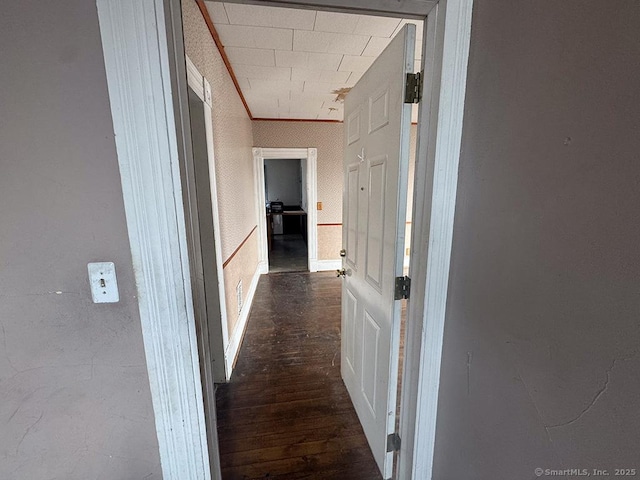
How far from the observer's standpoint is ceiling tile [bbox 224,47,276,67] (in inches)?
82.1

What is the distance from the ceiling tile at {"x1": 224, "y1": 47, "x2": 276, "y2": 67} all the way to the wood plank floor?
2468mm

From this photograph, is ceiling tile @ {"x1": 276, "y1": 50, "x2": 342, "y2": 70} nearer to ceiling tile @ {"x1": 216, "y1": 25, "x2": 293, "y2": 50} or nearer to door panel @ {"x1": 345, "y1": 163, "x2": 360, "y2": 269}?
ceiling tile @ {"x1": 216, "y1": 25, "x2": 293, "y2": 50}

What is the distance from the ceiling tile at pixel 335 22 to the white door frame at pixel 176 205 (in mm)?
995

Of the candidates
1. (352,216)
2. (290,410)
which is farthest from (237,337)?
(352,216)

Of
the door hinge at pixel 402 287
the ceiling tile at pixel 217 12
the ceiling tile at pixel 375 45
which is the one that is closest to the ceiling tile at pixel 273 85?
the ceiling tile at pixel 375 45

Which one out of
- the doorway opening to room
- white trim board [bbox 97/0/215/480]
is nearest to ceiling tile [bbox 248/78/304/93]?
white trim board [bbox 97/0/215/480]

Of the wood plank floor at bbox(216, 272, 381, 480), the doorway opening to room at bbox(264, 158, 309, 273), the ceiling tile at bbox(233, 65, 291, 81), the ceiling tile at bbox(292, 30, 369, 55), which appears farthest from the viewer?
the doorway opening to room at bbox(264, 158, 309, 273)

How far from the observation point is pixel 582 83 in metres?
0.55

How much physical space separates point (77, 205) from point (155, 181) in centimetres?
21

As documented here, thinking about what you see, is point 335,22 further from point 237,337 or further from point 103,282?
point 237,337

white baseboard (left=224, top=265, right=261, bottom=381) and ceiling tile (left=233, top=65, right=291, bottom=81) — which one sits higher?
ceiling tile (left=233, top=65, right=291, bottom=81)

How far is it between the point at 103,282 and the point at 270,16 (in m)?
1.76

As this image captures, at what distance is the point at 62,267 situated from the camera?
2.45ft

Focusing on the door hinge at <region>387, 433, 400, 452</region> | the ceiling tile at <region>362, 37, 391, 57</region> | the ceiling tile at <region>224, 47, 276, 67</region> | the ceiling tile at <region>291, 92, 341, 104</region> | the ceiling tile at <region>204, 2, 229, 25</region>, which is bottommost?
the door hinge at <region>387, 433, 400, 452</region>
